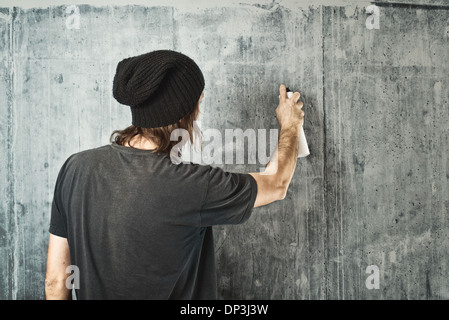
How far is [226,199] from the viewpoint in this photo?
48.4 inches

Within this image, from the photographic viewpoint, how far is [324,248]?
200 cm

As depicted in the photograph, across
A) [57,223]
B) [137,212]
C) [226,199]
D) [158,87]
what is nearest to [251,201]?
[226,199]

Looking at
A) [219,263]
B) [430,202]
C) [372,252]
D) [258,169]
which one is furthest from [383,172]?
[219,263]

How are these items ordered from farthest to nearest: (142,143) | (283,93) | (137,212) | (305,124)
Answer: (305,124) → (283,93) → (142,143) → (137,212)

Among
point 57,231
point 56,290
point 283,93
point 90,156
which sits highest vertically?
point 283,93

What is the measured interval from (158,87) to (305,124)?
1078 mm

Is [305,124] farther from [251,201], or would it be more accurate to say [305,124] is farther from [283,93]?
[251,201]

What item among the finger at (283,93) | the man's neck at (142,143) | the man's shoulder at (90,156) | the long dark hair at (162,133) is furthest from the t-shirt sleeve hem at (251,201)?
the finger at (283,93)

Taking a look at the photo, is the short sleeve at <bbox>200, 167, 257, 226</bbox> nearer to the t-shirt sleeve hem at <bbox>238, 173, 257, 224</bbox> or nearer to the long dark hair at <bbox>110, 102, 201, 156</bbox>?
the t-shirt sleeve hem at <bbox>238, 173, 257, 224</bbox>

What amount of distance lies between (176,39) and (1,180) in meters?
1.31

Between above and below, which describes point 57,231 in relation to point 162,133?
below

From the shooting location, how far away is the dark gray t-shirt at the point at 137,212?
1187 mm

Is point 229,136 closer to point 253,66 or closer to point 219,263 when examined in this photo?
point 253,66
